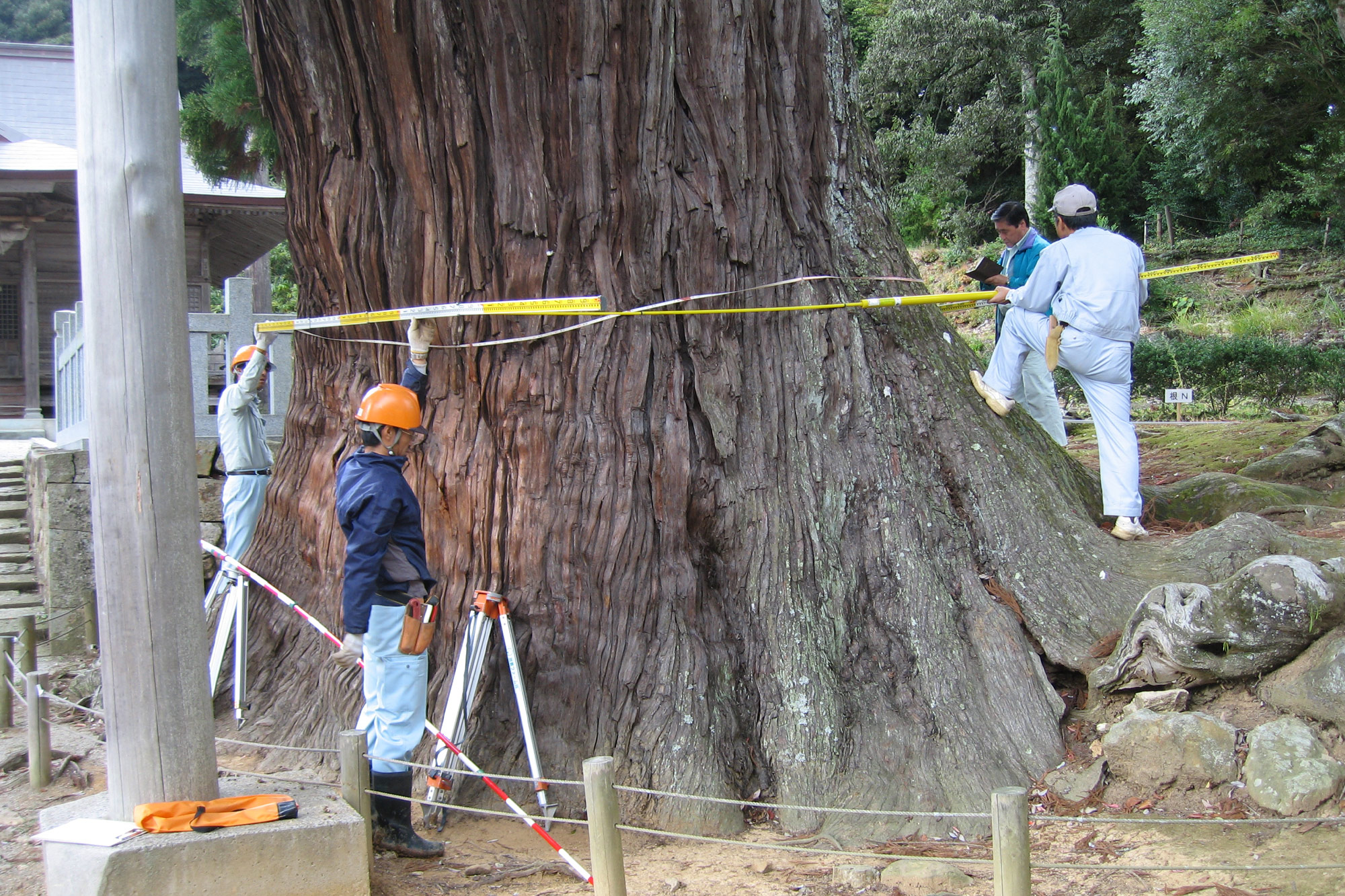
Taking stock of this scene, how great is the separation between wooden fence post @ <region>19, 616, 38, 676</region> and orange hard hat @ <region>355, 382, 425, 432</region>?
2897mm

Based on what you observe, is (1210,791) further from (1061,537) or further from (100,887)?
(100,887)

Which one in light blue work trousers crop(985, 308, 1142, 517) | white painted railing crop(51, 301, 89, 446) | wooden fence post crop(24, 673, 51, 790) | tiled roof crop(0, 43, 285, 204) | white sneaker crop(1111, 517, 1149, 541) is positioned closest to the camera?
wooden fence post crop(24, 673, 51, 790)

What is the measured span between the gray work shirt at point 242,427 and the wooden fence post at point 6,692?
1572 mm

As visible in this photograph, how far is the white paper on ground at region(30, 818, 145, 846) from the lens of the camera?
9.12 feet

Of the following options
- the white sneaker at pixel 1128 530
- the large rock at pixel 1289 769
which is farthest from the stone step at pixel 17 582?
the large rock at pixel 1289 769

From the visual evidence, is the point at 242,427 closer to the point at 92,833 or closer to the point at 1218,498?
the point at 92,833

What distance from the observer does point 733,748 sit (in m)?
4.09

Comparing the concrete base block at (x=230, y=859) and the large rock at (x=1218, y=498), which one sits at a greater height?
the large rock at (x=1218, y=498)

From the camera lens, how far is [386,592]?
3854 millimetres

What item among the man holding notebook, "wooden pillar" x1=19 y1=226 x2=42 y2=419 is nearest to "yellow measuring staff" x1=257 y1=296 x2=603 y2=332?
the man holding notebook

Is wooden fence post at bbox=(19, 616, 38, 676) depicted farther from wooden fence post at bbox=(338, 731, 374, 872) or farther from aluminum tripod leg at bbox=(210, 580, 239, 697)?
wooden fence post at bbox=(338, 731, 374, 872)

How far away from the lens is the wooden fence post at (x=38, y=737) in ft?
14.8

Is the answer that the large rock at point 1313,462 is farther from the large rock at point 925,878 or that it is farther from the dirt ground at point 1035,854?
the large rock at point 925,878

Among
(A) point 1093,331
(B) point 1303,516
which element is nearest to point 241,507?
(A) point 1093,331
